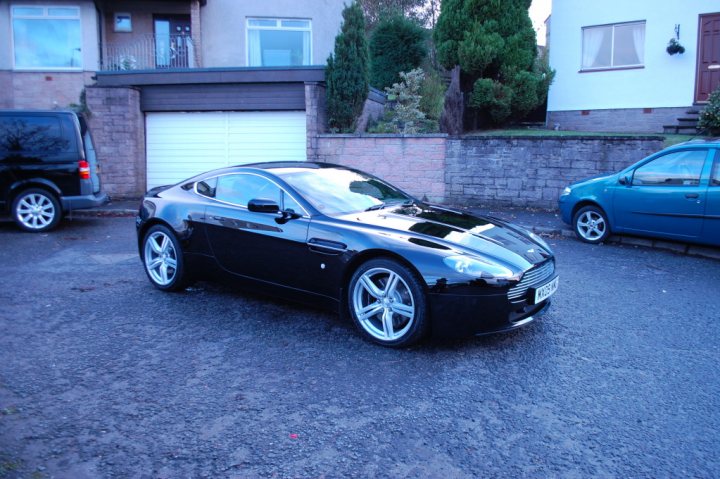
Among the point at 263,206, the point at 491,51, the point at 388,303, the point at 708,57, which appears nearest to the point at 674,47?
the point at 708,57

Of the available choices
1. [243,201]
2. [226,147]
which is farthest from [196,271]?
[226,147]

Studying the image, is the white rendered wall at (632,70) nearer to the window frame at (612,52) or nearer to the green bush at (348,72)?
the window frame at (612,52)

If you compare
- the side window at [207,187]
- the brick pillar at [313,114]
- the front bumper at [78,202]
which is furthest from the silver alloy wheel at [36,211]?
the brick pillar at [313,114]

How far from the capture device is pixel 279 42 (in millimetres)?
20281

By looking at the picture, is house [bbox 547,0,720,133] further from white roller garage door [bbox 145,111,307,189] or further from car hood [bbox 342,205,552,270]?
car hood [bbox 342,205,552,270]

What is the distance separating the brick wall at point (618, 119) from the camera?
17.2 metres

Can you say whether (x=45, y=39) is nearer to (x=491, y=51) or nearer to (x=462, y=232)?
(x=491, y=51)

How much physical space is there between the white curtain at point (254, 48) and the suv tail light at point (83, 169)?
Result: 10615 mm

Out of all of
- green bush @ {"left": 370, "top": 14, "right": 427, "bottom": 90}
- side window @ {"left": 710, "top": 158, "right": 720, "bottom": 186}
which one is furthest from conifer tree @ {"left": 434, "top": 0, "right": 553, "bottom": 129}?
side window @ {"left": 710, "top": 158, "right": 720, "bottom": 186}

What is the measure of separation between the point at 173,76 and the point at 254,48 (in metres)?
5.89

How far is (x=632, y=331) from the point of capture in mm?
5258

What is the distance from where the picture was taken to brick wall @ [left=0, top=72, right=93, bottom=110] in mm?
19078

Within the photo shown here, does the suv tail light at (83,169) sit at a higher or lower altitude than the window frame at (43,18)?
lower

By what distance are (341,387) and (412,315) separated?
0.85 metres
